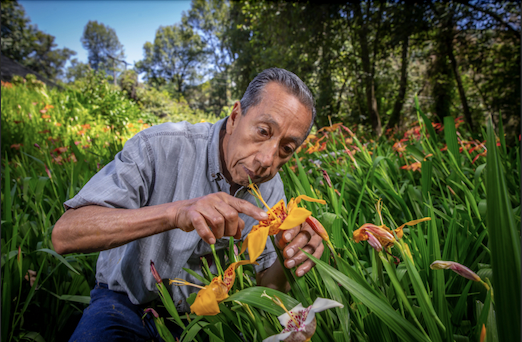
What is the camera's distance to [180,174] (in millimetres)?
1011

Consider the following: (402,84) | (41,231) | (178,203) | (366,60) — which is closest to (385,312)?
(178,203)

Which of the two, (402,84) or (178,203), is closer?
(178,203)

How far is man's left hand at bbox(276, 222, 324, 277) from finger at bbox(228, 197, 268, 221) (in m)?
0.11

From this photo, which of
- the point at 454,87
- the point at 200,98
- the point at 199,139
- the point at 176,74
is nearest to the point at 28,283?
the point at 199,139

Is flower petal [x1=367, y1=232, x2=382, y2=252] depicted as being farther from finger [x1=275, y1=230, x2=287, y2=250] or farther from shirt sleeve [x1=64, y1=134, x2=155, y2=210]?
shirt sleeve [x1=64, y1=134, x2=155, y2=210]

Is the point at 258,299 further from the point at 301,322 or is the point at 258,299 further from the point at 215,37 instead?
the point at 215,37

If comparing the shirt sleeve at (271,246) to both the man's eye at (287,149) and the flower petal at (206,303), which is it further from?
the flower petal at (206,303)

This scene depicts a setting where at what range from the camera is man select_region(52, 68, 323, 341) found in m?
0.54

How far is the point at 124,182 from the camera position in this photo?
0.82 metres

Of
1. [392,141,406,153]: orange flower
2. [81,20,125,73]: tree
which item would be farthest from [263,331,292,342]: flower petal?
[392,141,406,153]: orange flower

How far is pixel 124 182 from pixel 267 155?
0.45 meters

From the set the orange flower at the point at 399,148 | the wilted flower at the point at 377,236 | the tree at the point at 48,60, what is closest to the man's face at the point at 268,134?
the wilted flower at the point at 377,236

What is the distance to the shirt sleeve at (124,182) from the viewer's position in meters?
0.70

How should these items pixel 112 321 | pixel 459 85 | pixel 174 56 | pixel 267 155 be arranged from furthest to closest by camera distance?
1. pixel 459 85
2. pixel 174 56
3. pixel 112 321
4. pixel 267 155
